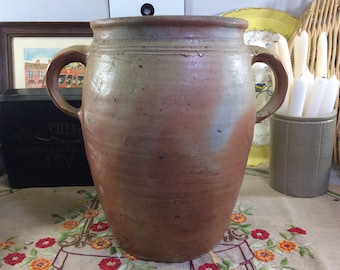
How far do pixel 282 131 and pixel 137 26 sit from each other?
0.48 metres

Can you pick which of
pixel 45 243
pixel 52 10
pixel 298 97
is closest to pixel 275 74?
pixel 298 97

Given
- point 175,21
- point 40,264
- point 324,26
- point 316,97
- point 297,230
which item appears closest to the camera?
point 175,21

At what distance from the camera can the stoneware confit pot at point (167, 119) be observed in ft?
1.86

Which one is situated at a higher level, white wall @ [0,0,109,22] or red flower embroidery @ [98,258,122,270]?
white wall @ [0,0,109,22]

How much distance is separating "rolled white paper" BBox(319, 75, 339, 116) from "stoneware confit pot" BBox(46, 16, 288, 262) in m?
0.28

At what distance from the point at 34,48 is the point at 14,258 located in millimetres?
557

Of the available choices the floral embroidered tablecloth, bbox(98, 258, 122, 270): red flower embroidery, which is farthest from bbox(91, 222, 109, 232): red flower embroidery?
bbox(98, 258, 122, 270): red flower embroidery

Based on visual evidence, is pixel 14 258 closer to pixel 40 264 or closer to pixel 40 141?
pixel 40 264

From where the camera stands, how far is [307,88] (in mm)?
887

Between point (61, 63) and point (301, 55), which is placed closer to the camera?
point (61, 63)

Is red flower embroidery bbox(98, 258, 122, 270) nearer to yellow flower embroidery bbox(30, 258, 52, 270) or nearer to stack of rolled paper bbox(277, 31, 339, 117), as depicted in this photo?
yellow flower embroidery bbox(30, 258, 52, 270)

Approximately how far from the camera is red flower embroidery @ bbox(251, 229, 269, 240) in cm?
75

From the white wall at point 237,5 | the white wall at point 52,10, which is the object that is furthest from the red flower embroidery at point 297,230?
the white wall at point 52,10

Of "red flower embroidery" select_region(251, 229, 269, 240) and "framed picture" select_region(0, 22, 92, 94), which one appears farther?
"framed picture" select_region(0, 22, 92, 94)
